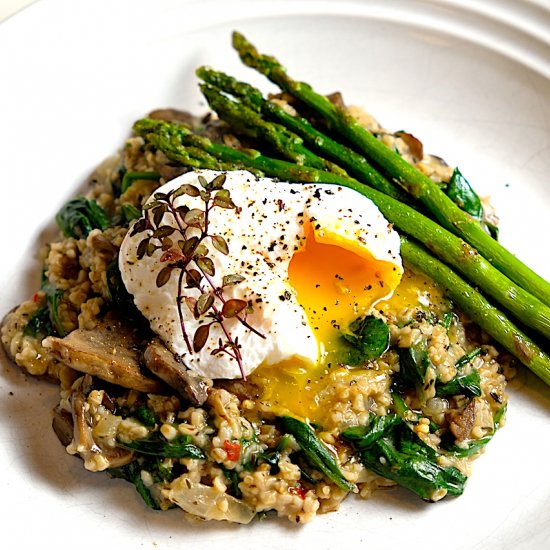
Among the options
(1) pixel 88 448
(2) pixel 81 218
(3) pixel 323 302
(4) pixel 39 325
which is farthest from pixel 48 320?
(3) pixel 323 302

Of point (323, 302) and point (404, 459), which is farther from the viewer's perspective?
point (323, 302)

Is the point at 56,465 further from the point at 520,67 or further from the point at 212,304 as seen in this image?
the point at 520,67

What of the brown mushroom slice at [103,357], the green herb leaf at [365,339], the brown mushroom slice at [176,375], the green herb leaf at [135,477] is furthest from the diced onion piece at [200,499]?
the green herb leaf at [365,339]

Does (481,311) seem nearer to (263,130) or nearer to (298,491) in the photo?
(298,491)

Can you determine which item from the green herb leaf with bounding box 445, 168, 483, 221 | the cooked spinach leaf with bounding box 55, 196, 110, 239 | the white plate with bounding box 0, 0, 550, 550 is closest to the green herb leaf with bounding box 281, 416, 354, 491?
the white plate with bounding box 0, 0, 550, 550

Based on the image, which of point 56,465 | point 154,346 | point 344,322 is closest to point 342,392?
point 344,322
